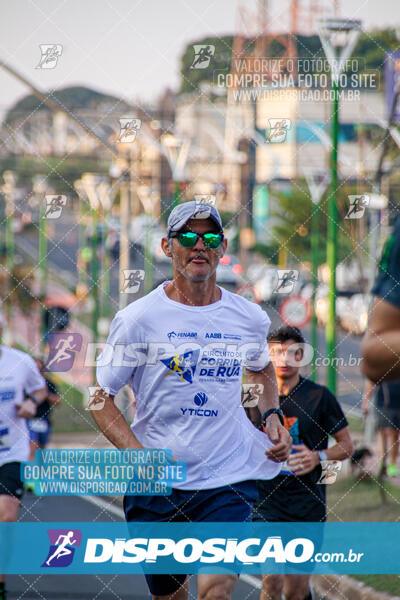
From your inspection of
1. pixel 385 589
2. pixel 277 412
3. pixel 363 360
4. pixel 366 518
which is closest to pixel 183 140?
pixel 366 518

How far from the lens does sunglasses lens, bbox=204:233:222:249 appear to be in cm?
433

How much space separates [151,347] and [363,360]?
Result: 7.89ft

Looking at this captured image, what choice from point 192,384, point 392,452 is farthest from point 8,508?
point 392,452

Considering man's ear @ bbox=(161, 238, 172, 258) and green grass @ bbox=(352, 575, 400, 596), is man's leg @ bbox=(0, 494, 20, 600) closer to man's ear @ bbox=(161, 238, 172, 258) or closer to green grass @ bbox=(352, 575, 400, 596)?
green grass @ bbox=(352, 575, 400, 596)

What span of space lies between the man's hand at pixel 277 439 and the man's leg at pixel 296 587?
116 cm

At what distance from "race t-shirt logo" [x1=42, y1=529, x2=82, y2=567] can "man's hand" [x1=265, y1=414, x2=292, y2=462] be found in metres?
1.43

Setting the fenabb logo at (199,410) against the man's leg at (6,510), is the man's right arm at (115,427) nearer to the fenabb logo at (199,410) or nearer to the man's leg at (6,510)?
Result: the fenabb logo at (199,410)

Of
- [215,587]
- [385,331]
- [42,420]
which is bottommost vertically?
[42,420]

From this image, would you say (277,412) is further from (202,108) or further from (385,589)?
(202,108)

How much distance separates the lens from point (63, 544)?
566cm

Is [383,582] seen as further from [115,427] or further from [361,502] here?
[115,427]

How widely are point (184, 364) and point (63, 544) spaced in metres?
1.72

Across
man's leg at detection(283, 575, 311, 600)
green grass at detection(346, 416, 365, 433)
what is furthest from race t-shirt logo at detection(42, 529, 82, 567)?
green grass at detection(346, 416, 365, 433)

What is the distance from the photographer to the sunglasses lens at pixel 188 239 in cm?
433
